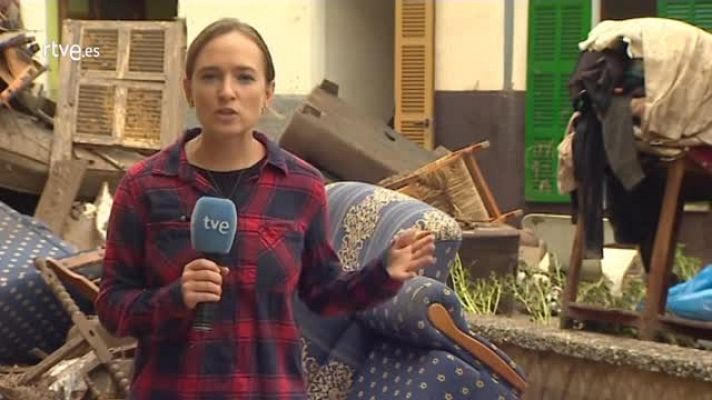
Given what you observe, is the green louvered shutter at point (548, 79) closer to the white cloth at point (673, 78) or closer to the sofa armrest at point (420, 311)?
the white cloth at point (673, 78)

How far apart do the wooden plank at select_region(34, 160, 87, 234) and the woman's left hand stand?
6768 mm

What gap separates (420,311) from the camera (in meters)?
3.90

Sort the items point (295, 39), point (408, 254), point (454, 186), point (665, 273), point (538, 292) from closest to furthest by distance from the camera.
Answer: point (408, 254) < point (665, 273) < point (538, 292) < point (454, 186) < point (295, 39)

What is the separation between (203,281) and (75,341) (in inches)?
143

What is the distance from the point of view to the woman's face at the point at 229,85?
8.84ft

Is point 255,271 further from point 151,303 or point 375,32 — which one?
point 375,32

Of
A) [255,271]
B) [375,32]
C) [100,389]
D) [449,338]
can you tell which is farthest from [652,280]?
[375,32]

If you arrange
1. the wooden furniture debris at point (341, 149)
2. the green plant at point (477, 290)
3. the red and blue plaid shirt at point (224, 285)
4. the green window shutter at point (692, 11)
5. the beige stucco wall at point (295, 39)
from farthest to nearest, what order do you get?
the beige stucco wall at point (295, 39) < the green window shutter at point (692, 11) < the wooden furniture debris at point (341, 149) < the green plant at point (477, 290) < the red and blue plaid shirt at point (224, 285)

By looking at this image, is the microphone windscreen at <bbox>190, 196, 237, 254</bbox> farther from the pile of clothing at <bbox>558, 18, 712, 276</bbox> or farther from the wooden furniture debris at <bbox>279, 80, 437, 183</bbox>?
the wooden furniture debris at <bbox>279, 80, 437, 183</bbox>

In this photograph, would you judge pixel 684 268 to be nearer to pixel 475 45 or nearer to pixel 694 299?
pixel 694 299

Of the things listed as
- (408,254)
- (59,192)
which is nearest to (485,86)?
(59,192)

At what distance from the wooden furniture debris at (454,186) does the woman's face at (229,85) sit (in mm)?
5090

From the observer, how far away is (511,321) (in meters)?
5.93

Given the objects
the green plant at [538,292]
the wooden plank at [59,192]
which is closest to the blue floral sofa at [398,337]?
the green plant at [538,292]
